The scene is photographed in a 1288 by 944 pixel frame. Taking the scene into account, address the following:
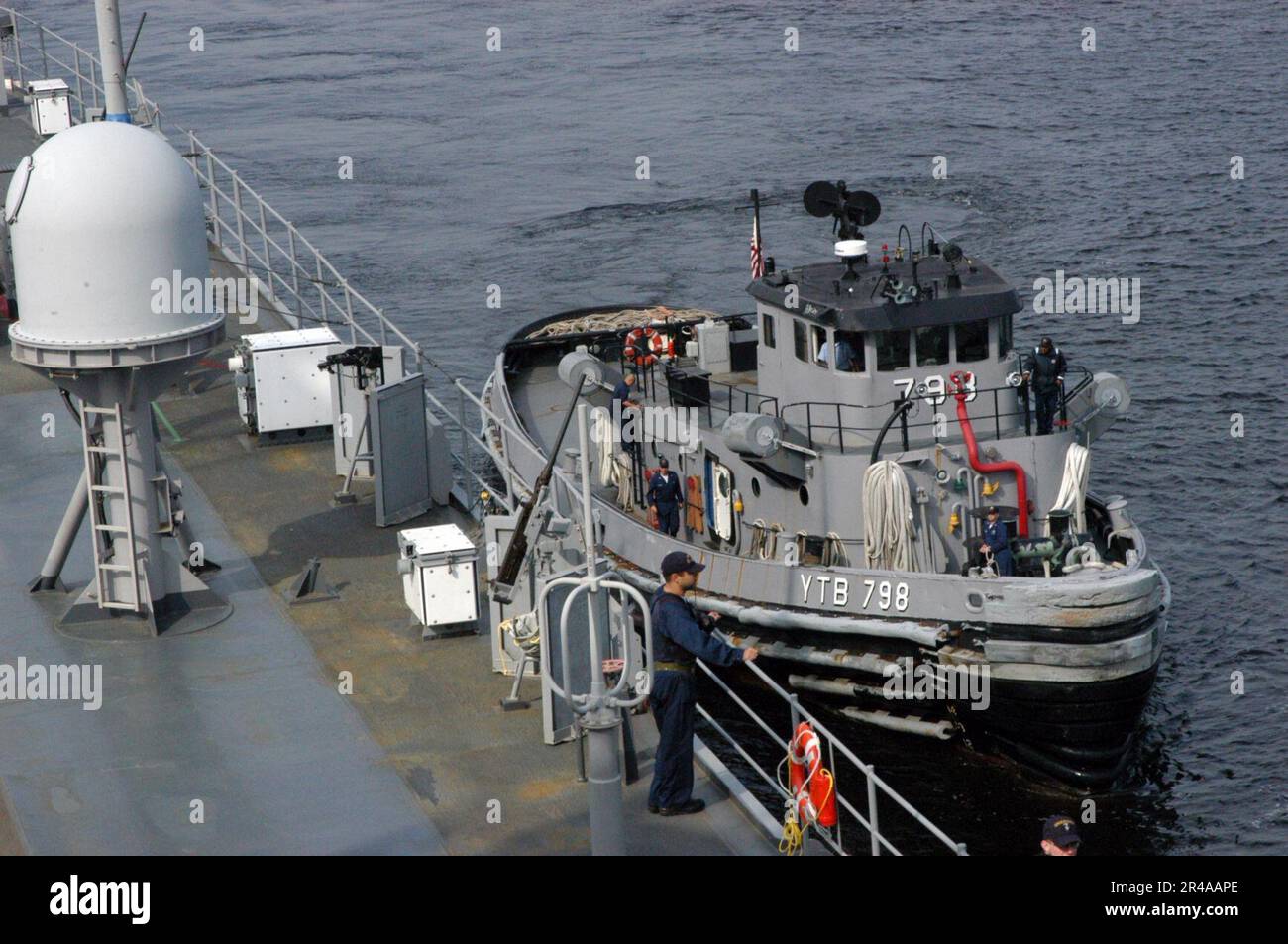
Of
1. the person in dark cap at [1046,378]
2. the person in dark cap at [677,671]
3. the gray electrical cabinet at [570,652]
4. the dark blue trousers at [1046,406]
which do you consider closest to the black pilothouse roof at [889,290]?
the person in dark cap at [1046,378]

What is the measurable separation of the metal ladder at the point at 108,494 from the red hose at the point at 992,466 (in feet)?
33.9

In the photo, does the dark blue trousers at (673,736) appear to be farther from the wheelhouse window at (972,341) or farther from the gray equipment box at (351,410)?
the wheelhouse window at (972,341)

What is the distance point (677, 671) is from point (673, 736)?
49 cm

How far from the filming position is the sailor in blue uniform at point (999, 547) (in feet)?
72.3

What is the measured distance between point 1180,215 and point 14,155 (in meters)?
29.2

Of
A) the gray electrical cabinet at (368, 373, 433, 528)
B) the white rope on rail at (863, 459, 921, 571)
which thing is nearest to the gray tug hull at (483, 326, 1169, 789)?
the white rope on rail at (863, 459, 921, 571)

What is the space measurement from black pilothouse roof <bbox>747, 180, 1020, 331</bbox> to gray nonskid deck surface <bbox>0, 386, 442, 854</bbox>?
837 centimetres

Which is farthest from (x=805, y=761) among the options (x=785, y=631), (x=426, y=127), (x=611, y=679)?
(x=426, y=127)

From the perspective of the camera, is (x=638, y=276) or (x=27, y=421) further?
(x=638, y=276)

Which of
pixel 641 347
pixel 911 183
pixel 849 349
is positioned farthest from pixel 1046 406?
pixel 911 183

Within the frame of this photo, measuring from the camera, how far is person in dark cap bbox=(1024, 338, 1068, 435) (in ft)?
77.5

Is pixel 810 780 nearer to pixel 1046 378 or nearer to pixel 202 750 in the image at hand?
pixel 202 750

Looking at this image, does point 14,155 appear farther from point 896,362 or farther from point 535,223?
point 896,362

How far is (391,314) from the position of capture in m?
43.4
